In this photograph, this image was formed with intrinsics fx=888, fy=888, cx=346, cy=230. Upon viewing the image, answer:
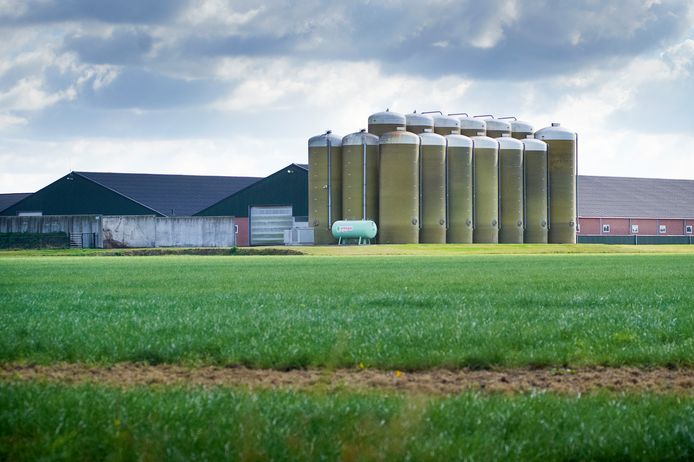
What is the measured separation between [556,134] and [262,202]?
2929cm

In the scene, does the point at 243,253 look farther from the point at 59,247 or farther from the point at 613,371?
the point at 613,371

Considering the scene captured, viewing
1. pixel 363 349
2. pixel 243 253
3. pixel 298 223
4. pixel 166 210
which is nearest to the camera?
pixel 363 349

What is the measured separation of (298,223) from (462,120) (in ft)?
61.4

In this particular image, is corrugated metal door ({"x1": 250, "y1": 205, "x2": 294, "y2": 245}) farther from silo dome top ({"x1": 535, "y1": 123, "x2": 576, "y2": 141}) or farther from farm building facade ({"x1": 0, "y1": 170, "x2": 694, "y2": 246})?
silo dome top ({"x1": 535, "y1": 123, "x2": 576, "y2": 141})

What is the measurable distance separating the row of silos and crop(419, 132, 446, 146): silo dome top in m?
0.09

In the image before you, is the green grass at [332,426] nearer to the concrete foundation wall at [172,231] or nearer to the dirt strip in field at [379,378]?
the dirt strip in field at [379,378]

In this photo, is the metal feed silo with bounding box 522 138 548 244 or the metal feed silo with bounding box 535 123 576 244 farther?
the metal feed silo with bounding box 535 123 576 244

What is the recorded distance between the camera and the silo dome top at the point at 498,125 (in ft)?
283

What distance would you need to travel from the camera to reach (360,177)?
75812mm

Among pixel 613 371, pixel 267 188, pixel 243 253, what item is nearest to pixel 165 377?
pixel 613 371

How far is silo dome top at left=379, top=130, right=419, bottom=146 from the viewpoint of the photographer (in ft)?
248

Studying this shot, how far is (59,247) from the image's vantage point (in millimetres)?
79938

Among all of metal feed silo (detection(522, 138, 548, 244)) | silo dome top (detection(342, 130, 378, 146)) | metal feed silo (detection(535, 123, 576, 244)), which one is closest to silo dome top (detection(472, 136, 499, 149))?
metal feed silo (detection(522, 138, 548, 244))

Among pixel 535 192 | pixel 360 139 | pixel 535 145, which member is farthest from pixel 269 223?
pixel 535 145
